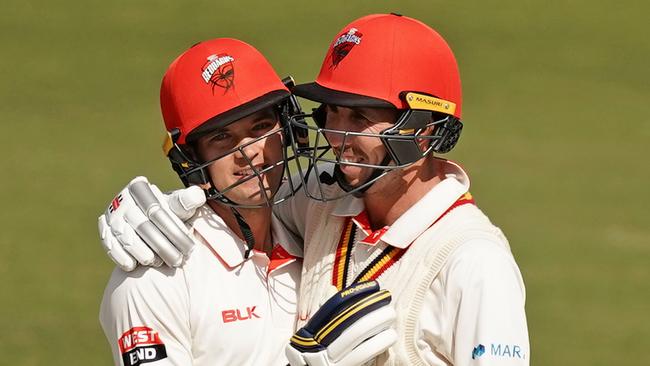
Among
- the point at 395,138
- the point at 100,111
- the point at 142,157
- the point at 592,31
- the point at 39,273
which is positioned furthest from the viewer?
the point at 592,31

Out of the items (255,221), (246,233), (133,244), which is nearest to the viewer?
(133,244)

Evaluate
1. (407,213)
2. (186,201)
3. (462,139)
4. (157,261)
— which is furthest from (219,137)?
(462,139)

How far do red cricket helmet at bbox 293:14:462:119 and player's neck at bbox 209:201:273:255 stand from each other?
508 millimetres

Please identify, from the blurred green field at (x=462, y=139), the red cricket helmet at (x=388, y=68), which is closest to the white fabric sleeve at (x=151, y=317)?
the red cricket helmet at (x=388, y=68)

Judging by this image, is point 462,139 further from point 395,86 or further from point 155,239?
A: point 155,239

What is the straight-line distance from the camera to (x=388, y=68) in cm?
445

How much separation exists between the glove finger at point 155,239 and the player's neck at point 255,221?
380mm

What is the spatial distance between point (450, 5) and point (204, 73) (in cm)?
903

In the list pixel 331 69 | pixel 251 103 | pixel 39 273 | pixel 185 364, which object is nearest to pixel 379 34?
pixel 331 69

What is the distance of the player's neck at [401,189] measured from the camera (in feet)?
14.9

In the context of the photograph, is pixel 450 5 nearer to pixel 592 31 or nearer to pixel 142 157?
pixel 592 31

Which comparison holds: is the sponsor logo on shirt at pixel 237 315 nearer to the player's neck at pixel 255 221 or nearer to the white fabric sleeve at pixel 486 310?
the player's neck at pixel 255 221

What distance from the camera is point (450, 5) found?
13.4 m

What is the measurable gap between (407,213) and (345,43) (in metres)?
0.65
